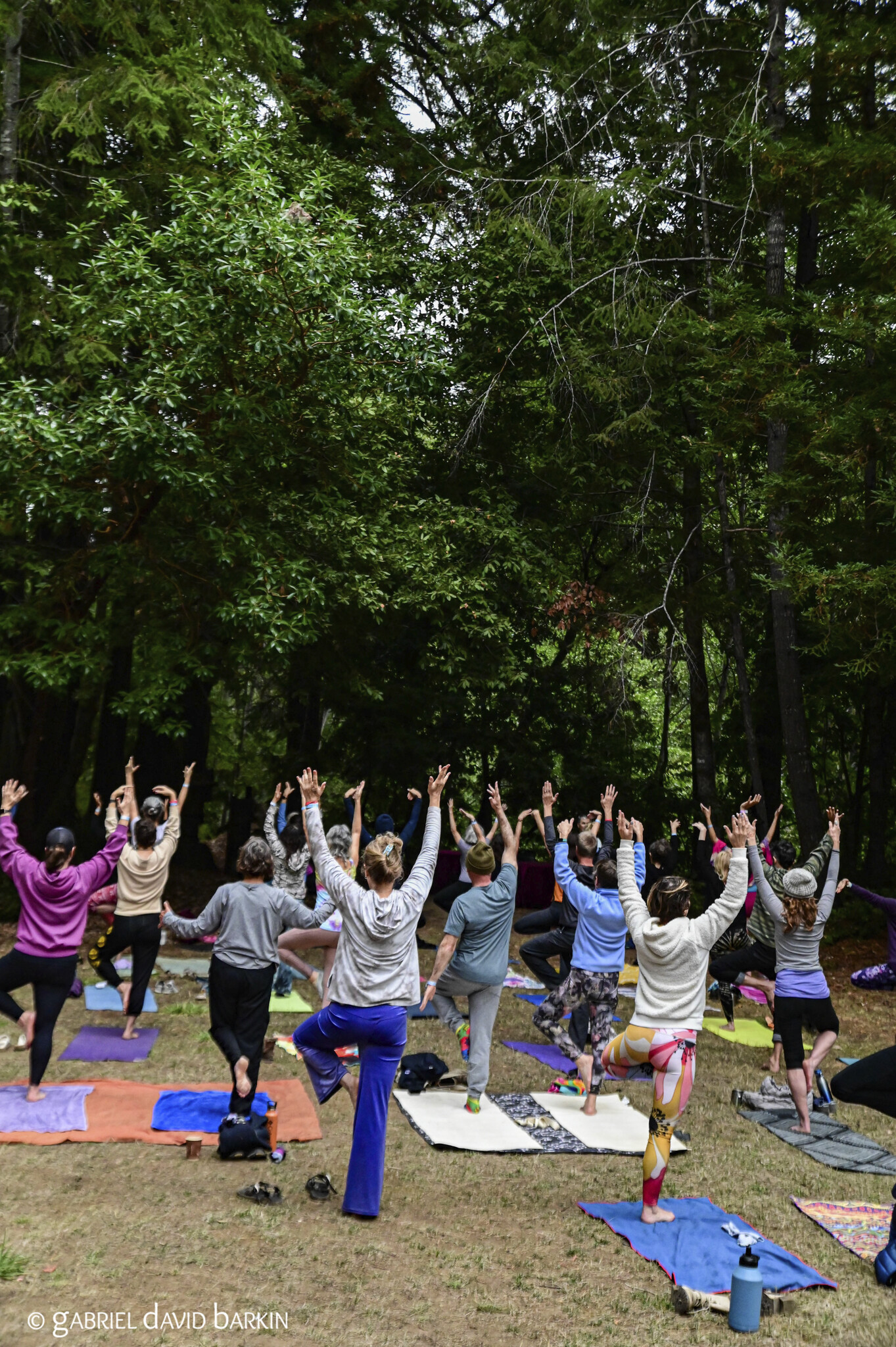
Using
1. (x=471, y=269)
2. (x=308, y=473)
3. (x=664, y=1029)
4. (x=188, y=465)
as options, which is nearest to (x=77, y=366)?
(x=188, y=465)

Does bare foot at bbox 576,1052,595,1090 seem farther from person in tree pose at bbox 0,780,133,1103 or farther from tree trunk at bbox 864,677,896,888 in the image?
tree trunk at bbox 864,677,896,888

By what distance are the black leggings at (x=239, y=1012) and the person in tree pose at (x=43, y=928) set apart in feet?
3.99

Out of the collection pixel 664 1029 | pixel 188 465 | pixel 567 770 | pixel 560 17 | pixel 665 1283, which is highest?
pixel 560 17

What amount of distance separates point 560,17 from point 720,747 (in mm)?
13135

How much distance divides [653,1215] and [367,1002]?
2.00 meters

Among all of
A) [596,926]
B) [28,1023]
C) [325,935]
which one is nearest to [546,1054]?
[596,926]

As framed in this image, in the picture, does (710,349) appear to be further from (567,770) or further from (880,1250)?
(880,1250)

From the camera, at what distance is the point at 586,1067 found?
26.7 ft

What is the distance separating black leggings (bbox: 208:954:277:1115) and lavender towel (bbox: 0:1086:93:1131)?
1115 millimetres

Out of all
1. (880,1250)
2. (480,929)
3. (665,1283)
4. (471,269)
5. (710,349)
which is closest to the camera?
(665,1283)

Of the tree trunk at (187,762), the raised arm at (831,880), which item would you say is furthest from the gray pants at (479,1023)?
the tree trunk at (187,762)

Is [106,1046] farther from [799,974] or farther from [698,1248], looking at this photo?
[799,974]

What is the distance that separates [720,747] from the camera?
2167 centimetres

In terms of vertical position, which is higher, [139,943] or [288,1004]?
[139,943]
